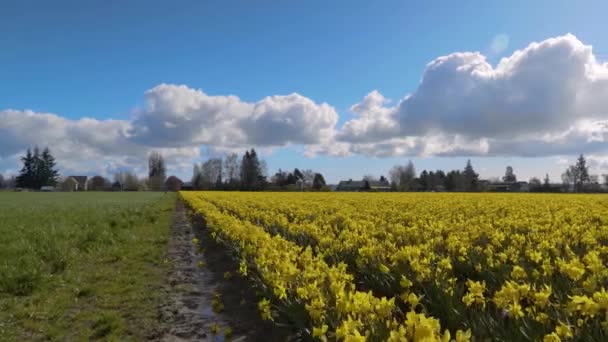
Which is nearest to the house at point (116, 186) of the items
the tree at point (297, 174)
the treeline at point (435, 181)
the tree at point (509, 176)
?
the tree at point (297, 174)

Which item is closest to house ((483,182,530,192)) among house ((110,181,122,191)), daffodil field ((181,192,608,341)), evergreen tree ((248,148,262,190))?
evergreen tree ((248,148,262,190))

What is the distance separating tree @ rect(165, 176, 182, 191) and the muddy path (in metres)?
93.6

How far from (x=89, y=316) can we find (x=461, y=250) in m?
5.37

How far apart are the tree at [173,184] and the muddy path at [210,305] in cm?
9360

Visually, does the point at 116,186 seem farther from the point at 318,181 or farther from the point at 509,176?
the point at 509,176

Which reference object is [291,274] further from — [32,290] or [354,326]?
[32,290]

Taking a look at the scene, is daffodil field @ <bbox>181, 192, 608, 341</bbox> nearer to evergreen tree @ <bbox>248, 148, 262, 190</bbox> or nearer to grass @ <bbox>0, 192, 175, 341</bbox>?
grass @ <bbox>0, 192, 175, 341</bbox>

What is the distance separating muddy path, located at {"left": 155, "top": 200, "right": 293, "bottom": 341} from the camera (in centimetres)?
555

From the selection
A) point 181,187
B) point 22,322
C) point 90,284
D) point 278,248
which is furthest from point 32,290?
point 181,187

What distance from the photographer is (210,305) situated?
6.94 metres

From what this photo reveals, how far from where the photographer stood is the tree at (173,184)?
332 ft

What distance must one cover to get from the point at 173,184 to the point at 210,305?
9957cm

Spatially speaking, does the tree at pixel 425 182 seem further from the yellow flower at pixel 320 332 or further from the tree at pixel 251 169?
the yellow flower at pixel 320 332

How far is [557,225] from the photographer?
9.86 meters
